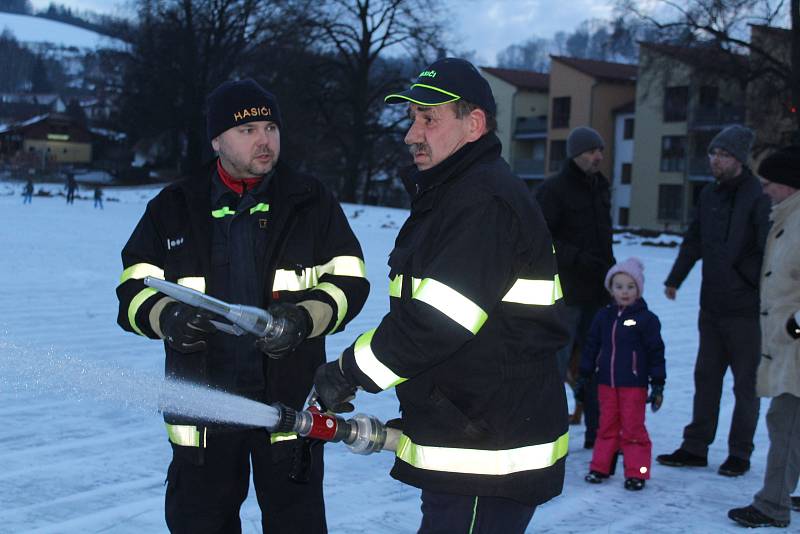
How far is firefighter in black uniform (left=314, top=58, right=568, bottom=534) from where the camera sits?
2.75 m

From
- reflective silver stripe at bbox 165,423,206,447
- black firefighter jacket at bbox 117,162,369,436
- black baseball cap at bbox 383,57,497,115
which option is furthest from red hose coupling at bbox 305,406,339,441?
black baseball cap at bbox 383,57,497,115

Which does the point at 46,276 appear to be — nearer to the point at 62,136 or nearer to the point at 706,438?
the point at 706,438

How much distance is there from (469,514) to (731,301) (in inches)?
148

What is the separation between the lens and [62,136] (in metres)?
96.6

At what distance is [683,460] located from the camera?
244 inches

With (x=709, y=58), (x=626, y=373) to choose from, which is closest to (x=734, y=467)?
(x=626, y=373)

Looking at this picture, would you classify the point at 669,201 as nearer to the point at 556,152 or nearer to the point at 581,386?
the point at 556,152

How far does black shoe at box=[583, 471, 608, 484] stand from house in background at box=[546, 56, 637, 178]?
53092mm

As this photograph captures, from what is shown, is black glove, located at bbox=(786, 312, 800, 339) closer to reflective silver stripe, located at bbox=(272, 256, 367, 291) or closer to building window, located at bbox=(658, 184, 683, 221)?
reflective silver stripe, located at bbox=(272, 256, 367, 291)

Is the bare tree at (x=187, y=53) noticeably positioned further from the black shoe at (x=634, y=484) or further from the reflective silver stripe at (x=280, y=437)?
the reflective silver stripe at (x=280, y=437)

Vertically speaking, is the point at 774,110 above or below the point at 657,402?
above

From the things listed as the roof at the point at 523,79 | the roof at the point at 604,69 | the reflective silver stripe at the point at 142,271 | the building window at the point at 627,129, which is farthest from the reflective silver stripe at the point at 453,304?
the roof at the point at 523,79

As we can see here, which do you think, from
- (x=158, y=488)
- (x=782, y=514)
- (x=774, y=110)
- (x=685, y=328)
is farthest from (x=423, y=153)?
(x=774, y=110)

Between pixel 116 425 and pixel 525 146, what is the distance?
60.0 meters
